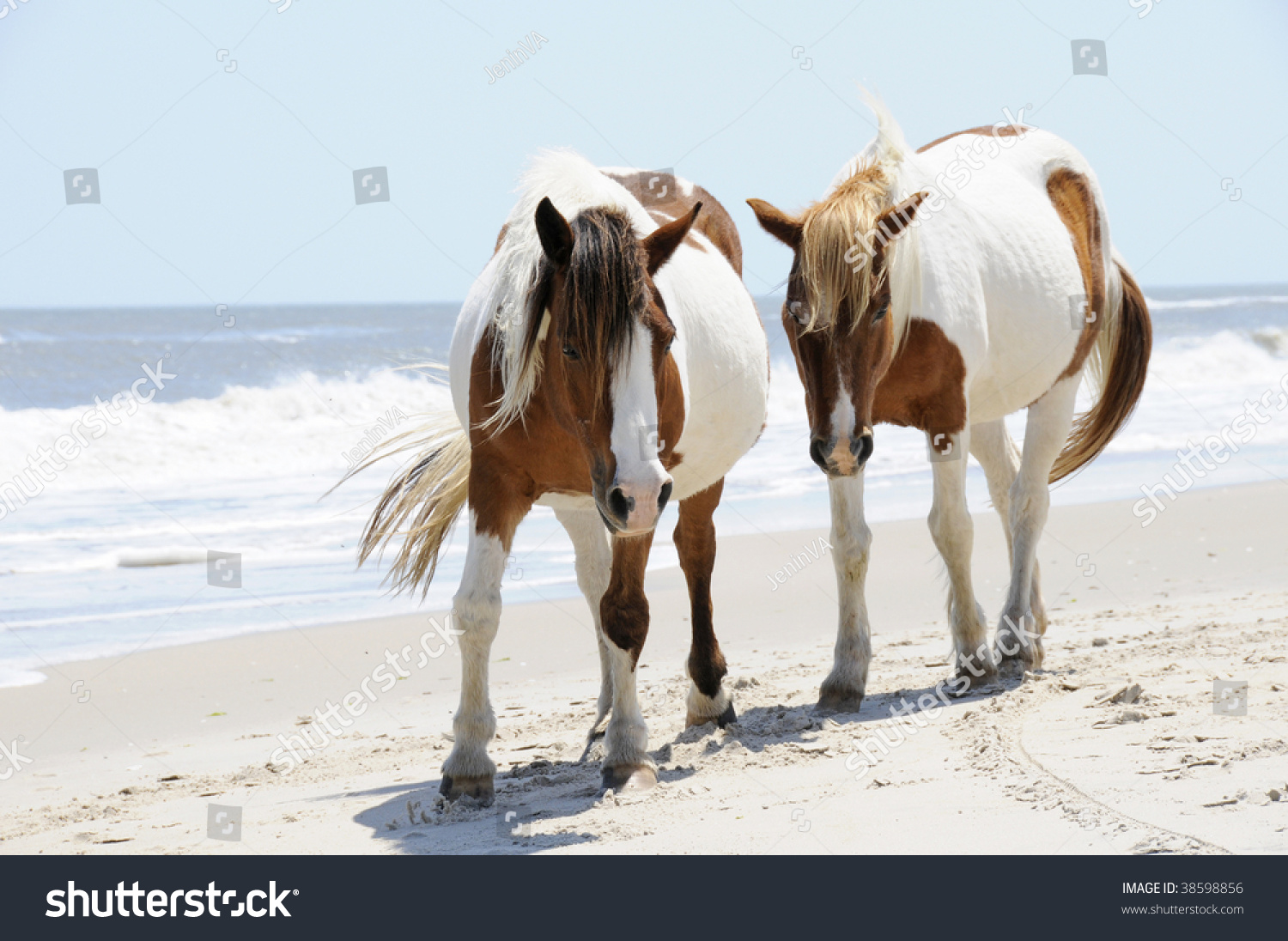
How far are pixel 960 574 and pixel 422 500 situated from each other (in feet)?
7.96

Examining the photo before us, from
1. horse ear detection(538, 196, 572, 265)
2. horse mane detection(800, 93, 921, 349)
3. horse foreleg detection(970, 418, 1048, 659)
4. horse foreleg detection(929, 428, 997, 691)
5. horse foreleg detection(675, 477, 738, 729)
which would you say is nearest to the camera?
horse ear detection(538, 196, 572, 265)

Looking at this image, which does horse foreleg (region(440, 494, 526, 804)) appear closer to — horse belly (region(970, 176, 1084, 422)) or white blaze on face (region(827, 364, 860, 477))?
white blaze on face (region(827, 364, 860, 477))

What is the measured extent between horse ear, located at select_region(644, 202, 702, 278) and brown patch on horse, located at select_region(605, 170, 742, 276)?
47.3 inches

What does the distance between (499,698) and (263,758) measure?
132cm

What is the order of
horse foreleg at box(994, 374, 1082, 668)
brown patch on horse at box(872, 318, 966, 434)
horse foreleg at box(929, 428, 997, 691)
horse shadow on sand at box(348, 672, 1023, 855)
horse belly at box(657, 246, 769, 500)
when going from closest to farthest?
horse shadow on sand at box(348, 672, 1023, 855) < horse belly at box(657, 246, 769, 500) < brown patch on horse at box(872, 318, 966, 434) < horse foreleg at box(929, 428, 997, 691) < horse foreleg at box(994, 374, 1082, 668)

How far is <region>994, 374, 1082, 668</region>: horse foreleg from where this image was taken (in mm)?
5988

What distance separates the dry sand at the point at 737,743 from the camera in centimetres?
363

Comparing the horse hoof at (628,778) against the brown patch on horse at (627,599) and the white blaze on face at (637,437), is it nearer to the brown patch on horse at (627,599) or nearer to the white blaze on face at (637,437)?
the brown patch on horse at (627,599)

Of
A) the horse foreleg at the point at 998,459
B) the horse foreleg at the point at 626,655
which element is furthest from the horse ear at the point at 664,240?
the horse foreleg at the point at 998,459

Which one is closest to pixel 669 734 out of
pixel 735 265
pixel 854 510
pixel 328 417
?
pixel 854 510

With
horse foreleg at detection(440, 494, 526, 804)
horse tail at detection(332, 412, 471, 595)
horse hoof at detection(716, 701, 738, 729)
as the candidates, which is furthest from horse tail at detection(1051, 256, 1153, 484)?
horse foreleg at detection(440, 494, 526, 804)

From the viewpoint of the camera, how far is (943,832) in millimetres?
3492

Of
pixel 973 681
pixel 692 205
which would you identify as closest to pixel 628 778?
pixel 973 681

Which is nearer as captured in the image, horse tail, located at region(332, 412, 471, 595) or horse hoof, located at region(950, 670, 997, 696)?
horse tail, located at region(332, 412, 471, 595)
